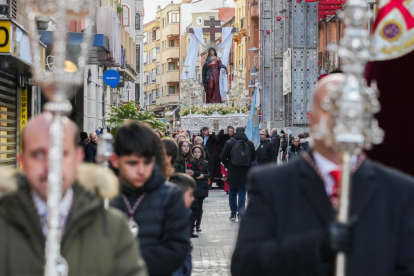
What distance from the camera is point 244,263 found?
347 cm

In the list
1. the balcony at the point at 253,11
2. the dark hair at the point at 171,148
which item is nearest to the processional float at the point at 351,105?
the dark hair at the point at 171,148

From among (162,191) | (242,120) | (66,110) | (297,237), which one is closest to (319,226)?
(297,237)

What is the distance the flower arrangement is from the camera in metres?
42.2

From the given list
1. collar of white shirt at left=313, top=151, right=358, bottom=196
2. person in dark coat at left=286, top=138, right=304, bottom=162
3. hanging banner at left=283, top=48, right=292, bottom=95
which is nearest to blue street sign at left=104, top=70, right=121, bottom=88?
hanging banner at left=283, top=48, right=292, bottom=95

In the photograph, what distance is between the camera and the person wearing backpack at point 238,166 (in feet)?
57.9

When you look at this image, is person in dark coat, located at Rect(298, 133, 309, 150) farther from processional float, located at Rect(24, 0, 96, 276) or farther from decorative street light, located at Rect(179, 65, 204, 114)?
processional float, located at Rect(24, 0, 96, 276)

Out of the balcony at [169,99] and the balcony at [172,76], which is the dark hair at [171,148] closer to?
the balcony at [169,99]

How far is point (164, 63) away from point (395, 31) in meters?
122

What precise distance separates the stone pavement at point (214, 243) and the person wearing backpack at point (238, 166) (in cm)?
33

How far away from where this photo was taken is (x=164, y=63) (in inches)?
4998

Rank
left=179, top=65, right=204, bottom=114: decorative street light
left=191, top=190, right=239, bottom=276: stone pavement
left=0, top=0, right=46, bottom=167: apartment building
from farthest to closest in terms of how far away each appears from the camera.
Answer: left=179, top=65, right=204, bottom=114: decorative street light, left=0, top=0, right=46, bottom=167: apartment building, left=191, top=190, right=239, bottom=276: stone pavement

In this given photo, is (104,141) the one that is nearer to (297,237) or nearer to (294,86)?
(297,237)

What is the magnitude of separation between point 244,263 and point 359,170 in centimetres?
52

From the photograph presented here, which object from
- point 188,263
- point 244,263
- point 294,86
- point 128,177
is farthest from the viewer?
point 294,86
